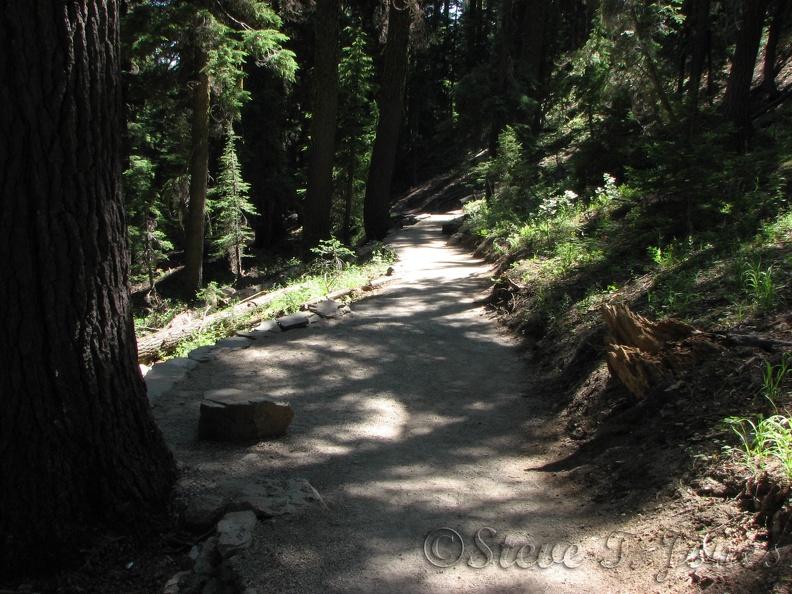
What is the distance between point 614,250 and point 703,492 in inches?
234

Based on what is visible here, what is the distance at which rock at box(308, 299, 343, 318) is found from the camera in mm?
9320

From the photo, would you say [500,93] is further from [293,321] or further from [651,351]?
[651,351]

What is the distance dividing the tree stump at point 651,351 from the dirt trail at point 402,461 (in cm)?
101

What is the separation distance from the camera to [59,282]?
11.3 ft

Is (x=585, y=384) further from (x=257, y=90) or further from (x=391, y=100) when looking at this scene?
(x=257, y=90)

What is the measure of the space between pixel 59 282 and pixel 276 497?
6.25ft

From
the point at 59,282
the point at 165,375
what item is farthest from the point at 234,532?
the point at 165,375

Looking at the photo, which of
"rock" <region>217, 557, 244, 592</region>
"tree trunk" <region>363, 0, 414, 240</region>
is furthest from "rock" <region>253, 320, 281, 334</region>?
"tree trunk" <region>363, 0, 414, 240</region>

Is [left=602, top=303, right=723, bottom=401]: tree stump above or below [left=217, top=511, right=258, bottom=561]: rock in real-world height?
above

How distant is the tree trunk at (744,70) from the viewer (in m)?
10.7

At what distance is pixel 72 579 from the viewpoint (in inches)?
135

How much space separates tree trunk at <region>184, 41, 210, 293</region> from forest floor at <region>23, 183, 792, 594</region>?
29.0 feet

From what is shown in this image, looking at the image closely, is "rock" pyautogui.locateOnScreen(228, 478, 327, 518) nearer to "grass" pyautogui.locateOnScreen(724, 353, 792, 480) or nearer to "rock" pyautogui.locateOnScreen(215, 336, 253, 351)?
"grass" pyautogui.locateOnScreen(724, 353, 792, 480)

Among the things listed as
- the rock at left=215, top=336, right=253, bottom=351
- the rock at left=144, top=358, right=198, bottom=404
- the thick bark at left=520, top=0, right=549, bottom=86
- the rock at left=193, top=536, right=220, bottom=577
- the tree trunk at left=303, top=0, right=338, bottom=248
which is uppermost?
the thick bark at left=520, top=0, right=549, bottom=86
